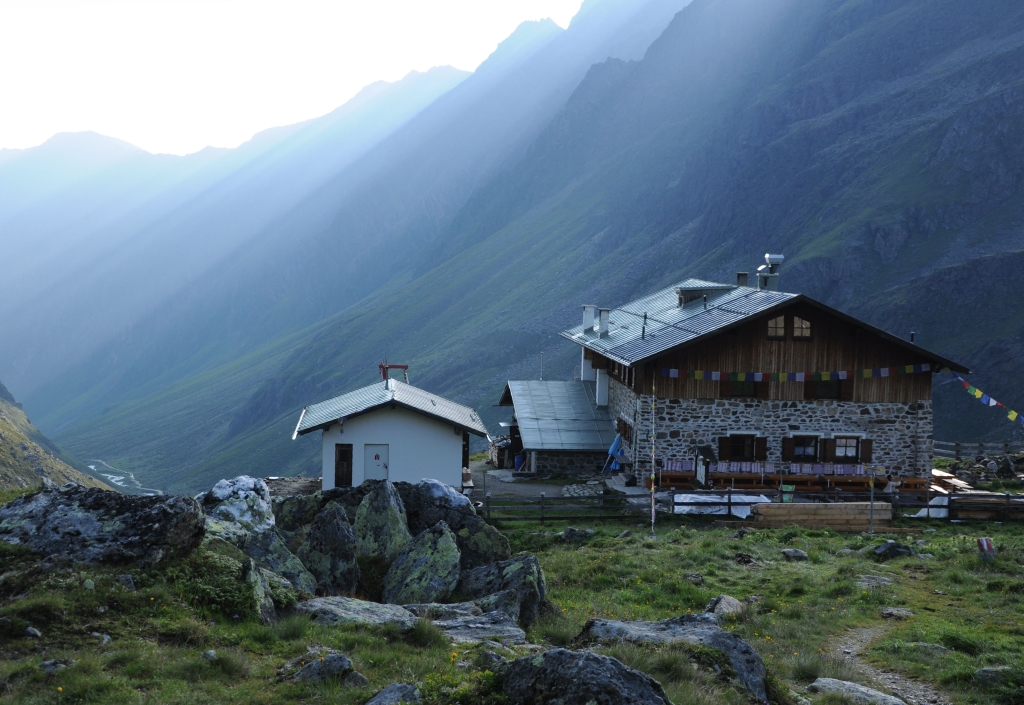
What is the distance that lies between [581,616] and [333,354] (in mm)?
145044

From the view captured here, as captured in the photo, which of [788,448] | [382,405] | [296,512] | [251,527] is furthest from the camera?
[788,448]

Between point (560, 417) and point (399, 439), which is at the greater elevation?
point (560, 417)

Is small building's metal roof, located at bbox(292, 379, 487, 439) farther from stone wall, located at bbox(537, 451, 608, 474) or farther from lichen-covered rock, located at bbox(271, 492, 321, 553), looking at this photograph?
lichen-covered rock, located at bbox(271, 492, 321, 553)

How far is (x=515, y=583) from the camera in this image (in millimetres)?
12633

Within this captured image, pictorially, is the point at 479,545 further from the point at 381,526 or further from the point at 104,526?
the point at 104,526

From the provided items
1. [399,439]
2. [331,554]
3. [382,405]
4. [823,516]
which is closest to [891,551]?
[823,516]

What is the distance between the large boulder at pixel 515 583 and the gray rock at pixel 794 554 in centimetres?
914

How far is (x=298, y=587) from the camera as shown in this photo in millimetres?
12633

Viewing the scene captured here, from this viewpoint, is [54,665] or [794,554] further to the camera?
[794,554]

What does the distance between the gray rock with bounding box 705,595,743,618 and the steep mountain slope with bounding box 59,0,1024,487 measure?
6135 cm

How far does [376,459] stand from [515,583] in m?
19.1

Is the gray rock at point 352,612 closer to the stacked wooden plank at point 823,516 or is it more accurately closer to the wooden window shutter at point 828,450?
the stacked wooden plank at point 823,516

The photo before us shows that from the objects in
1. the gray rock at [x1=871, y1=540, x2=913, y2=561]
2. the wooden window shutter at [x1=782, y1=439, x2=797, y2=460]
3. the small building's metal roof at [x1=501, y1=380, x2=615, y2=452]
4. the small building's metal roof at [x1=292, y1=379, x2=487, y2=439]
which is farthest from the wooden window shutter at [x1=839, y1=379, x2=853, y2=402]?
the small building's metal roof at [x1=292, y1=379, x2=487, y2=439]

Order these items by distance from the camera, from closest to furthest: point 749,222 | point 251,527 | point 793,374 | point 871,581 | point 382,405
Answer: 1. point 251,527
2. point 871,581
3. point 382,405
4. point 793,374
5. point 749,222
